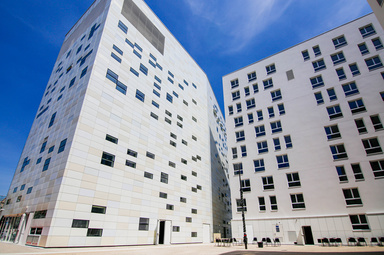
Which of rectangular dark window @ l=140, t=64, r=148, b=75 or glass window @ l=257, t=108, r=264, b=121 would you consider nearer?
rectangular dark window @ l=140, t=64, r=148, b=75

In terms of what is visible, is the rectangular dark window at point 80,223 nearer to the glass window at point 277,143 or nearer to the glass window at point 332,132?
the glass window at point 277,143

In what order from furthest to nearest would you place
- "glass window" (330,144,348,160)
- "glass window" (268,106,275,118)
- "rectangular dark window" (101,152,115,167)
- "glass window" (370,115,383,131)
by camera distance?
1. "glass window" (268,106,275,118)
2. "glass window" (330,144,348,160)
3. "glass window" (370,115,383,131)
4. "rectangular dark window" (101,152,115,167)

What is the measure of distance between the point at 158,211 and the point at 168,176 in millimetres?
5384

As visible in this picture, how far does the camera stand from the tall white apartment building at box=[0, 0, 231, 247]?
64.5 feet

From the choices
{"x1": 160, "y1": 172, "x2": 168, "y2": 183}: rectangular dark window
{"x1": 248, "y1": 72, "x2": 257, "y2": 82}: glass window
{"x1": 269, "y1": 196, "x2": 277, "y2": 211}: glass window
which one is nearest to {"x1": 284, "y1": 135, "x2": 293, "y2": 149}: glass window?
{"x1": 269, "y1": 196, "x2": 277, "y2": 211}: glass window

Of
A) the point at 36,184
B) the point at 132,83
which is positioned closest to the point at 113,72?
the point at 132,83

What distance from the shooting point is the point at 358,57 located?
3069 centimetres

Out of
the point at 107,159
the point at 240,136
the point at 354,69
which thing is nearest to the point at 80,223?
the point at 107,159

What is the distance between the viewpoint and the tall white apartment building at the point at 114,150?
19.7 meters

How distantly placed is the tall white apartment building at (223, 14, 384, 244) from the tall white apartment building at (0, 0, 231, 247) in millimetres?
9403

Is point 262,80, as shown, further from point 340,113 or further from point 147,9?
point 147,9

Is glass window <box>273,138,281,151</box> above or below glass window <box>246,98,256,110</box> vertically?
below

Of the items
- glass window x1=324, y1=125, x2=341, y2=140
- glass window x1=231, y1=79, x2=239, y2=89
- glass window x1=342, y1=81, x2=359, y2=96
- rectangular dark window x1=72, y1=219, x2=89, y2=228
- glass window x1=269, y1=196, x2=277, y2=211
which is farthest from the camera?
glass window x1=231, y1=79, x2=239, y2=89

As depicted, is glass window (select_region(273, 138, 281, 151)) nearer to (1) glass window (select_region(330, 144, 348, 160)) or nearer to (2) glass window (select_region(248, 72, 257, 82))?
(1) glass window (select_region(330, 144, 348, 160))
